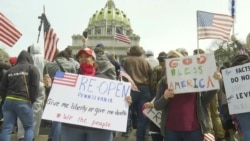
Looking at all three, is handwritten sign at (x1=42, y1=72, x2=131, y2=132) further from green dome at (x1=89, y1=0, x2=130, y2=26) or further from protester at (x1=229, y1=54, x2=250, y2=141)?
green dome at (x1=89, y1=0, x2=130, y2=26)

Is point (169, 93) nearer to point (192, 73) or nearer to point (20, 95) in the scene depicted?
point (192, 73)

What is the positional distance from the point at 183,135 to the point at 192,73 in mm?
775

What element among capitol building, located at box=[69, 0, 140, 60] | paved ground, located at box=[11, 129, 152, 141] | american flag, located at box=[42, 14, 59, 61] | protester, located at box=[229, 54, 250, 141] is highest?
capitol building, located at box=[69, 0, 140, 60]

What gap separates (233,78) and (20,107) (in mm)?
3256

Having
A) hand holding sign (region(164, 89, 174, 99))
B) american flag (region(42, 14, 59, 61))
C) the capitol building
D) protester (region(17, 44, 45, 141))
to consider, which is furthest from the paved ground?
the capitol building

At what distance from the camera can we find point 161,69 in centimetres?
813

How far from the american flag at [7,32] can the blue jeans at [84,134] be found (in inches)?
163

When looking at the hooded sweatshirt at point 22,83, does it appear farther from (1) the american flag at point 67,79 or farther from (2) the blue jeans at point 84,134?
(2) the blue jeans at point 84,134

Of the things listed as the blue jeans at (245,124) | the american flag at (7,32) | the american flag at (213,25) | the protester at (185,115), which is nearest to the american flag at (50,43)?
the american flag at (7,32)

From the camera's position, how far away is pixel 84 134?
5215mm

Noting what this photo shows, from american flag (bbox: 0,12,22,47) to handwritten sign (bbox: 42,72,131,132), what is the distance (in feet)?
12.5

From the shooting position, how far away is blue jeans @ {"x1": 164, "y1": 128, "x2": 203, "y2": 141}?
17.2 ft

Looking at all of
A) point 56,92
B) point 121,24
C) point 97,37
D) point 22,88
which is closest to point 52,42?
point 22,88

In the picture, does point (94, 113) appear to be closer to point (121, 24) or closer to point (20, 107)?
point (20, 107)
